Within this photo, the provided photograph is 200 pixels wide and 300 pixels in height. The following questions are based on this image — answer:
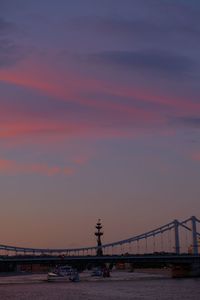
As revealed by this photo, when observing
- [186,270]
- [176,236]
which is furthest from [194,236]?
[186,270]

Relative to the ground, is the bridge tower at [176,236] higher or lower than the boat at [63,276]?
higher

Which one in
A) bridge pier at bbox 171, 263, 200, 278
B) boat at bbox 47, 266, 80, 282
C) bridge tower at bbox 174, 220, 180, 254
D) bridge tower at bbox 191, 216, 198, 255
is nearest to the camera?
boat at bbox 47, 266, 80, 282

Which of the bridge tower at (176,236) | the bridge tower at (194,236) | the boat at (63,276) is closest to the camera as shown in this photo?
the boat at (63,276)

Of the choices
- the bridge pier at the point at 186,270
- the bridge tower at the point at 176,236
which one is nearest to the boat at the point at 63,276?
the bridge pier at the point at 186,270

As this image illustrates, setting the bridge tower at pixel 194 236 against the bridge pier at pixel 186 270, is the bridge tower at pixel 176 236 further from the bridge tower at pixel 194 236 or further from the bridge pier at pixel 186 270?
the bridge pier at pixel 186 270

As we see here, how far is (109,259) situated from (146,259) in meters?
5.48

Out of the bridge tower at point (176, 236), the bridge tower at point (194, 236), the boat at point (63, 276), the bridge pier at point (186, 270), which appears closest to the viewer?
the boat at point (63, 276)

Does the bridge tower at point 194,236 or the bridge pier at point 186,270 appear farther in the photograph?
the bridge tower at point 194,236

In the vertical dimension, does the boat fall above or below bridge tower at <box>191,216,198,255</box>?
below

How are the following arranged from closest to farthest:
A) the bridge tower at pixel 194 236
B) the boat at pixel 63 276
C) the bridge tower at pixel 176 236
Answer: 1. the boat at pixel 63 276
2. the bridge tower at pixel 194 236
3. the bridge tower at pixel 176 236

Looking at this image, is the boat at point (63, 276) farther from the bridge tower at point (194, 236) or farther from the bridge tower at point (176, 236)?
the bridge tower at point (194, 236)

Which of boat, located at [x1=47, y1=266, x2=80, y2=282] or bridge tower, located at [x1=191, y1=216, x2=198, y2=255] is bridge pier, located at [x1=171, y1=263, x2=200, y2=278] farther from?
boat, located at [x1=47, y1=266, x2=80, y2=282]

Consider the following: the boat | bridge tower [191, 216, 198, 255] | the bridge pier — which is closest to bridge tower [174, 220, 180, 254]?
bridge tower [191, 216, 198, 255]

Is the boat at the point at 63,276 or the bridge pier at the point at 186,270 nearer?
the boat at the point at 63,276
